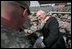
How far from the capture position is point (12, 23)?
4.24ft

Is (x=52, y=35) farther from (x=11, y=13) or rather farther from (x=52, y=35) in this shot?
(x=11, y=13)

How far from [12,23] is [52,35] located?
5.48 feet

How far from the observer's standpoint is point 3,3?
1.31 metres

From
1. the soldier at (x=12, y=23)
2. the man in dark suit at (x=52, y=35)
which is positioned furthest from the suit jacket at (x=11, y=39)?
the man in dark suit at (x=52, y=35)

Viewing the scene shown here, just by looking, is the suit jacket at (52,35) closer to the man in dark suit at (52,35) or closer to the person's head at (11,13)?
the man in dark suit at (52,35)

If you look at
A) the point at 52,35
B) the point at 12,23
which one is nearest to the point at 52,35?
the point at 52,35

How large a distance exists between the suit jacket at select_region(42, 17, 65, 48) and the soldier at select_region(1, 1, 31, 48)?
1430 mm

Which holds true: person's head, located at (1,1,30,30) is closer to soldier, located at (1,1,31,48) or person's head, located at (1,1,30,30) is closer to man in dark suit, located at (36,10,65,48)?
soldier, located at (1,1,31,48)

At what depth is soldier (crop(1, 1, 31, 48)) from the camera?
1209 millimetres

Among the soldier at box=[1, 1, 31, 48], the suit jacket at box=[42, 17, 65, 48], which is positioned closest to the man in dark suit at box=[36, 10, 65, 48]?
the suit jacket at box=[42, 17, 65, 48]

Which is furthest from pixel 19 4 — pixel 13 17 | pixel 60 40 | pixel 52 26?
pixel 52 26

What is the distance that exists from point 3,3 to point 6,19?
4.9 inches

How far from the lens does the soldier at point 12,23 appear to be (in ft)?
3.97

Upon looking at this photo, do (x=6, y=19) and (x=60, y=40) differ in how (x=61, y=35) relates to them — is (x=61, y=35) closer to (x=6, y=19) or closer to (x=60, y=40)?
(x=60, y=40)
